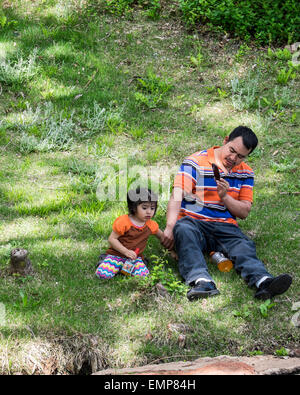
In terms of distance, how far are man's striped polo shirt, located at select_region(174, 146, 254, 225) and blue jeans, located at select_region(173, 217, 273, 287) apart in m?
0.11

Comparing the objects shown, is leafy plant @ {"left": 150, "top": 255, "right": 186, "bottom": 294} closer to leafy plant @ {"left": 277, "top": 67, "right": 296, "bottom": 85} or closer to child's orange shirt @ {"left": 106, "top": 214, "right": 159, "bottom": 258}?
child's orange shirt @ {"left": 106, "top": 214, "right": 159, "bottom": 258}

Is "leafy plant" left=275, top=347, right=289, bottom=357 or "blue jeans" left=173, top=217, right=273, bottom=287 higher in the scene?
"blue jeans" left=173, top=217, right=273, bottom=287

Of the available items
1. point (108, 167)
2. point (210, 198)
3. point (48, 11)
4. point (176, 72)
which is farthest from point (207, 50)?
point (210, 198)

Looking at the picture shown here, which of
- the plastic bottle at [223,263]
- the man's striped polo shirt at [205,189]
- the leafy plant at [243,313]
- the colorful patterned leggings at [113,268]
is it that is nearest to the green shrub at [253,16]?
the man's striped polo shirt at [205,189]

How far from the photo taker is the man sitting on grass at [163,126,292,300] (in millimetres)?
4672

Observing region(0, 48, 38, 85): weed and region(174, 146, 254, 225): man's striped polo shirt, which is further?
region(0, 48, 38, 85): weed

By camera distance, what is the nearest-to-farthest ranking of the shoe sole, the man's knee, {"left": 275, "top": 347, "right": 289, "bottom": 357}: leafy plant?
{"left": 275, "top": 347, "right": 289, "bottom": 357}: leafy plant, the shoe sole, the man's knee

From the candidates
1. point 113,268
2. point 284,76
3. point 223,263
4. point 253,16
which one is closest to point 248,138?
point 223,263

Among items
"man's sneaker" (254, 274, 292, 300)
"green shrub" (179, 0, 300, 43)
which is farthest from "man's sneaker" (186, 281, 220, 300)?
"green shrub" (179, 0, 300, 43)

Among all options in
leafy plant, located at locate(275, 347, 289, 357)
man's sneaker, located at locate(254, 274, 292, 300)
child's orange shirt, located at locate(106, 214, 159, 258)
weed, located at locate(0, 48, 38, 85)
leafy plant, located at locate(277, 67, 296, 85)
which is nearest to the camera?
leafy plant, located at locate(275, 347, 289, 357)

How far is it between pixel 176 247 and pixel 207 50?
522 centimetres

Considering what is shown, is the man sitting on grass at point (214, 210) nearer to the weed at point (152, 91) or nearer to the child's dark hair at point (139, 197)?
the child's dark hair at point (139, 197)

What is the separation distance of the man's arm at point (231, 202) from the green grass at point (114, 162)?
567 millimetres

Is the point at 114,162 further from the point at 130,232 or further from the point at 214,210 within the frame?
the point at 130,232
